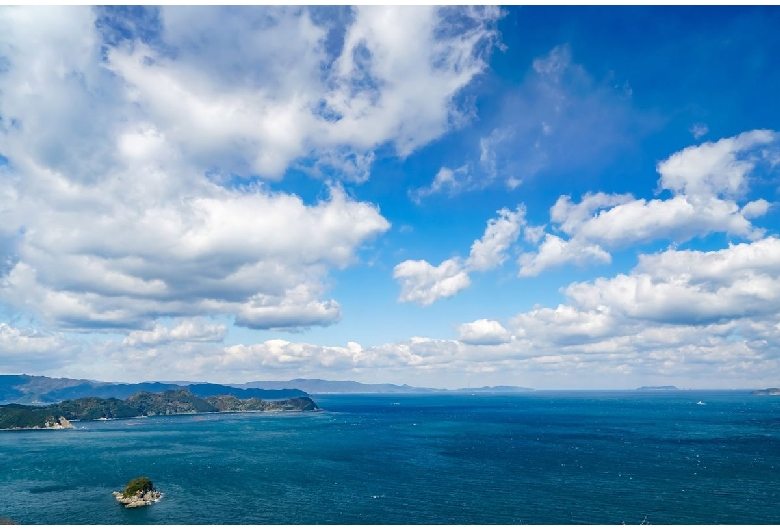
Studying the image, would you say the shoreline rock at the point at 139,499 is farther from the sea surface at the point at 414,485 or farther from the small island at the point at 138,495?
the sea surface at the point at 414,485

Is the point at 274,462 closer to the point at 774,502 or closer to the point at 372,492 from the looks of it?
the point at 372,492

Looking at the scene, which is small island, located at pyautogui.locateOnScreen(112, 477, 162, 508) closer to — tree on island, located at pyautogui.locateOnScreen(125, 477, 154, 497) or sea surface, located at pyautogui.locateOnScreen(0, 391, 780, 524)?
tree on island, located at pyautogui.locateOnScreen(125, 477, 154, 497)

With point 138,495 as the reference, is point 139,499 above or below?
below

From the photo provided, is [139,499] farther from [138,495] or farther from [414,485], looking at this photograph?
[414,485]

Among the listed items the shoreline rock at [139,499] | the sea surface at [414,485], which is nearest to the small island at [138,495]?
the shoreline rock at [139,499]

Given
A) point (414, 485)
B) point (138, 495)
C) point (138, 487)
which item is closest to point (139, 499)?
point (138, 495)

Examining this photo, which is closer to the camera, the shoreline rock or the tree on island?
the shoreline rock

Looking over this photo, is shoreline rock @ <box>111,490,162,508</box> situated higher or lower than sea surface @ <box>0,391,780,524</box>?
higher

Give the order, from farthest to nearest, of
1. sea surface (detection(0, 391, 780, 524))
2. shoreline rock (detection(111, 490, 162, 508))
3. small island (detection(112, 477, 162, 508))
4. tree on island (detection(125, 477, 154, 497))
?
tree on island (detection(125, 477, 154, 497)), small island (detection(112, 477, 162, 508)), shoreline rock (detection(111, 490, 162, 508)), sea surface (detection(0, 391, 780, 524))

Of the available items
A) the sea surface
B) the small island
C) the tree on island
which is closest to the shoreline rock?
the small island
